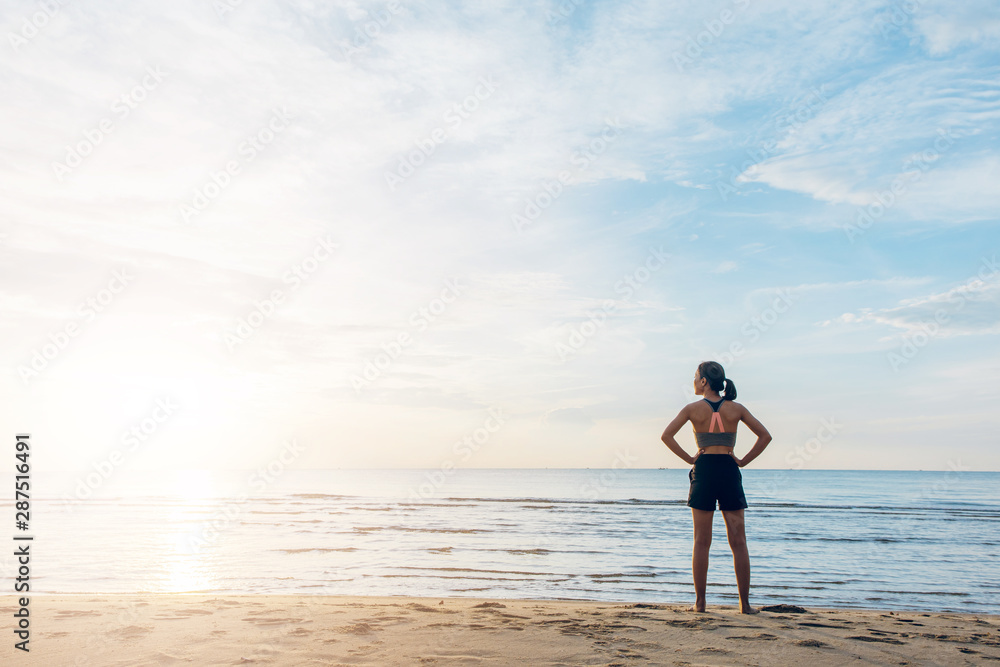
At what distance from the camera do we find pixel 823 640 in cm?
515

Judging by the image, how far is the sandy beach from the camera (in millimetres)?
4477

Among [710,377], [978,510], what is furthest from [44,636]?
[978,510]

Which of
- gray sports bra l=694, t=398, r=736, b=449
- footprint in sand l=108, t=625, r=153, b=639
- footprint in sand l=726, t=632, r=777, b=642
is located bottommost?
footprint in sand l=726, t=632, r=777, b=642

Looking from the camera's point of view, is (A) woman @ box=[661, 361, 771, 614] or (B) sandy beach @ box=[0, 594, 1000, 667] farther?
(A) woman @ box=[661, 361, 771, 614]

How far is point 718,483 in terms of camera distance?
20.0ft

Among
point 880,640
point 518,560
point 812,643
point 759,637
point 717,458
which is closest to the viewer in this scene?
point 812,643

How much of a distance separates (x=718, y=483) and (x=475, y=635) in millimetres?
2635

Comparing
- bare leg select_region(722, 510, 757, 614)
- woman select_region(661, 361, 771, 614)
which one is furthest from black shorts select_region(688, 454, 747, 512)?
bare leg select_region(722, 510, 757, 614)

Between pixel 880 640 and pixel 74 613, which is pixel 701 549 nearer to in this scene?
pixel 880 640

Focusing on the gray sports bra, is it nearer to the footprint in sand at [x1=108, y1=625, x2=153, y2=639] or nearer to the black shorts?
the black shorts

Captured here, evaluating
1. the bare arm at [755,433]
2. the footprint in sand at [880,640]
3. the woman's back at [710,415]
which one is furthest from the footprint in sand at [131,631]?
the footprint in sand at [880,640]

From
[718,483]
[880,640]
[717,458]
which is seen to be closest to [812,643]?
[880,640]

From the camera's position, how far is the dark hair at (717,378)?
623 cm

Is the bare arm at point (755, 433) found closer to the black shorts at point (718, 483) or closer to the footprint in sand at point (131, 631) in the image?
the black shorts at point (718, 483)
